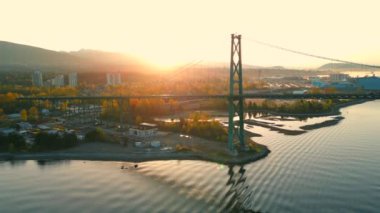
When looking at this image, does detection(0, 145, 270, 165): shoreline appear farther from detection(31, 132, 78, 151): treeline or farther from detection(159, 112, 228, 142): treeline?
detection(159, 112, 228, 142): treeline

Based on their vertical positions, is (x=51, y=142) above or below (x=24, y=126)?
below

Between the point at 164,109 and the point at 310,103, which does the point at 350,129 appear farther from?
the point at 164,109

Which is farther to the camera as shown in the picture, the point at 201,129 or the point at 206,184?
the point at 201,129

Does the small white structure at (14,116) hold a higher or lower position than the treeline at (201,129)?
higher

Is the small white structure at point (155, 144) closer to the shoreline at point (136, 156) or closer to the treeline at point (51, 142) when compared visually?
the shoreline at point (136, 156)

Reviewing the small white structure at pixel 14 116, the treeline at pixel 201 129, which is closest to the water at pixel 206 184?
the treeline at pixel 201 129

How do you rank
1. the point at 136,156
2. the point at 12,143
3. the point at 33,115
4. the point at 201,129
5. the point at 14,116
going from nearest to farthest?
the point at 136,156, the point at 12,143, the point at 201,129, the point at 33,115, the point at 14,116

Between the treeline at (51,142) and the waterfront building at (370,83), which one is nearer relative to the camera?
the treeline at (51,142)

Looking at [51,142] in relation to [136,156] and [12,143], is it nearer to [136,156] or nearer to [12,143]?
[12,143]

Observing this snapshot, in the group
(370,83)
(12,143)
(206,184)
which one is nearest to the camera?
(206,184)

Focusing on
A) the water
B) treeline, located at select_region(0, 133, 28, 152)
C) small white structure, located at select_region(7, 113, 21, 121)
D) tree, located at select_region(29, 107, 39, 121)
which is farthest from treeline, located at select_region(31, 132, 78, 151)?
small white structure, located at select_region(7, 113, 21, 121)

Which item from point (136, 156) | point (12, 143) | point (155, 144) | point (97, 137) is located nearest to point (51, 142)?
point (12, 143)
